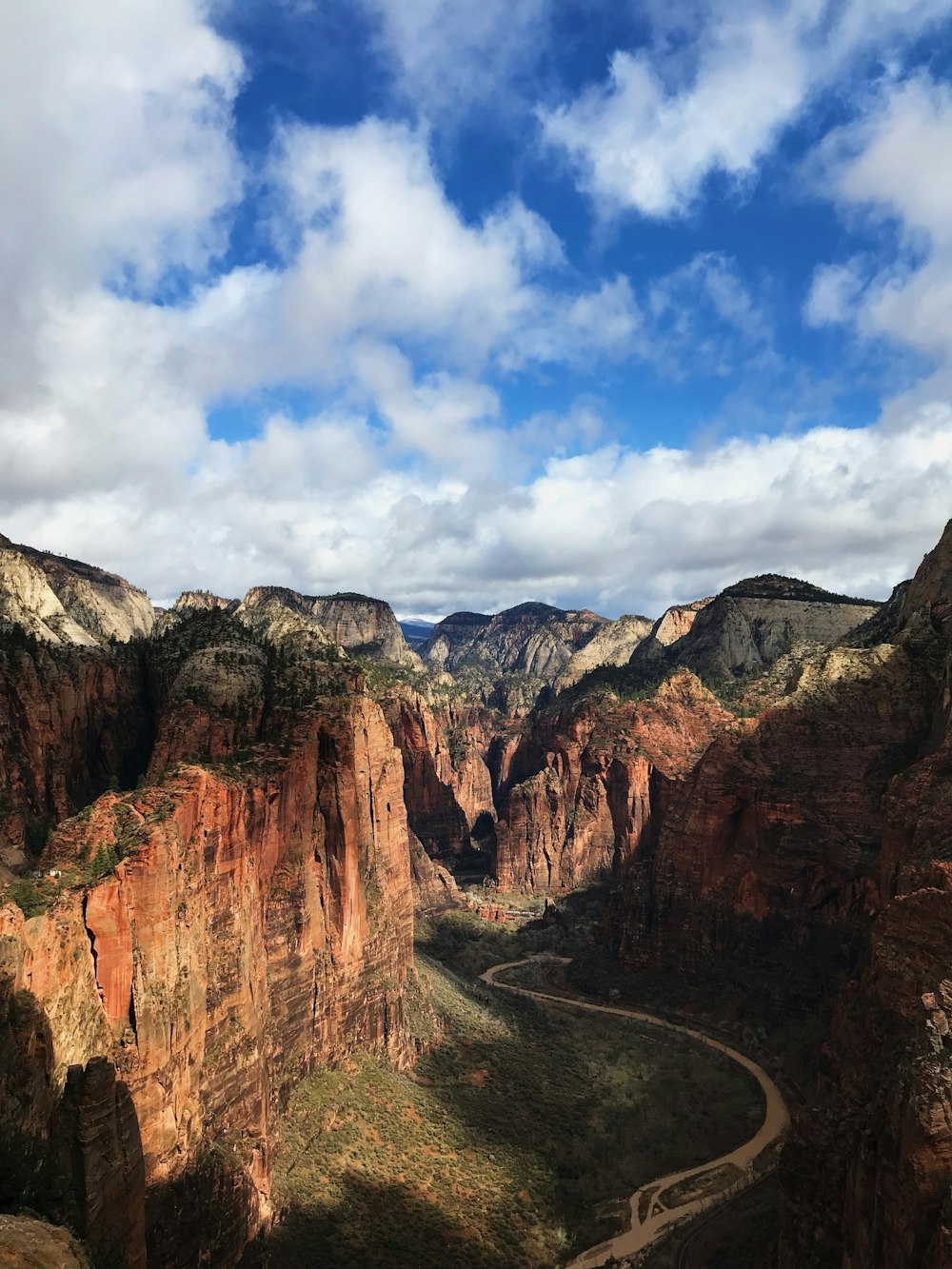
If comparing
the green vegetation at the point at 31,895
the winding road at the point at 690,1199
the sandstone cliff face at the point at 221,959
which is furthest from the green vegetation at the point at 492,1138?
the green vegetation at the point at 31,895

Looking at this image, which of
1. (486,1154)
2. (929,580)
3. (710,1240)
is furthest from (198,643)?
(929,580)

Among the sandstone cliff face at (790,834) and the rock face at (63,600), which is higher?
the rock face at (63,600)

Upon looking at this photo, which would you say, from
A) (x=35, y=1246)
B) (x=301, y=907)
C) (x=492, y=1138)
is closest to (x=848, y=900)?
(x=492, y=1138)

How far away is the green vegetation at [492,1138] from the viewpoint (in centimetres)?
4681

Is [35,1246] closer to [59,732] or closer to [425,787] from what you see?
[59,732]

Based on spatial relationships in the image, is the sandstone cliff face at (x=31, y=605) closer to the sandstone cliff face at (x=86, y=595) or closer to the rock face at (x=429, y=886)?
the sandstone cliff face at (x=86, y=595)

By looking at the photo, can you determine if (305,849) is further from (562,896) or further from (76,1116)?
(562,896)

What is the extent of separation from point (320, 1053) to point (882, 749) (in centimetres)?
6141

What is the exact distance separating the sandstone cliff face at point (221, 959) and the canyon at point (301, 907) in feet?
0.61

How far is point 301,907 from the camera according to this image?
5716 cm

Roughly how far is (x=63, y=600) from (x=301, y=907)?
109201 mm

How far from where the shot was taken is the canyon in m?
29.3

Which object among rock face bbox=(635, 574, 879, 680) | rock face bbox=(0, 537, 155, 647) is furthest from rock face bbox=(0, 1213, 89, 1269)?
rock face bbox=(635, 574, 879, 680)

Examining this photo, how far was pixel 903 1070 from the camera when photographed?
30.7m
